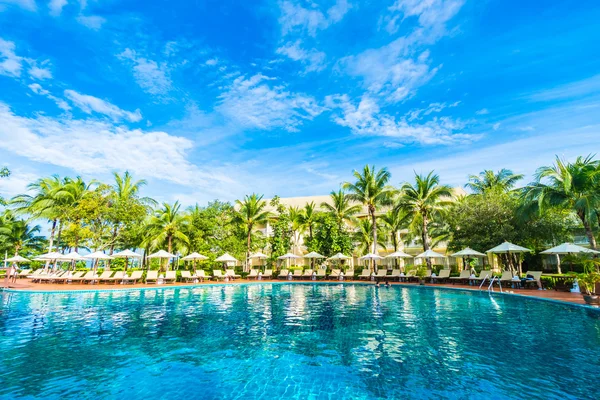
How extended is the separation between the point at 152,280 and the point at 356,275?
16045 millimetres

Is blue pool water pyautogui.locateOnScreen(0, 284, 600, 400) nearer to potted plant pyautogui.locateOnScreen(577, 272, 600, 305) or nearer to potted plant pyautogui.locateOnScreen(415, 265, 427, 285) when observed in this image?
potted plant pyautogui.locateOnScreen(577, 272, 600, 305)

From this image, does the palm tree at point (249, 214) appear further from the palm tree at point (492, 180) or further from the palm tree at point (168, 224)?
the palm tree at point (492, 180)

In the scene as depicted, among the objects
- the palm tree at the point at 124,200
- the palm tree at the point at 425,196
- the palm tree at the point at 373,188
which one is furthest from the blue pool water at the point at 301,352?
the palm tree at the point at 373,188

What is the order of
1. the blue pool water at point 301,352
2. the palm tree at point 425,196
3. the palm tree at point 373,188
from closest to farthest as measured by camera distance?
the blue pool water at point 301,352
the palm tree at point 425,196
the palm tree at point 373,188

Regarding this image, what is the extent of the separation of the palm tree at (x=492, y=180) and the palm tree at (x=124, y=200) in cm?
3113

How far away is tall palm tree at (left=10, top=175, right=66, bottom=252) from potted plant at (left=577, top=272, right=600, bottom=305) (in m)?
33.2

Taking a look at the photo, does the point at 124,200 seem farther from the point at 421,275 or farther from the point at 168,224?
the point at 421,275

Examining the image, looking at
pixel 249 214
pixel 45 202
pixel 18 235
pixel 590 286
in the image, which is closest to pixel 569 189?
pixel 590 286

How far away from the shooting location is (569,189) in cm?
1634

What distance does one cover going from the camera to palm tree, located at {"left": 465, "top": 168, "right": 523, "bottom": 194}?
28953 mm

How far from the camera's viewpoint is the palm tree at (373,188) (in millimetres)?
25984

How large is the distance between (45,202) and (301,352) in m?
28.4

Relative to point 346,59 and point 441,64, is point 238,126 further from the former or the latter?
point 441,64

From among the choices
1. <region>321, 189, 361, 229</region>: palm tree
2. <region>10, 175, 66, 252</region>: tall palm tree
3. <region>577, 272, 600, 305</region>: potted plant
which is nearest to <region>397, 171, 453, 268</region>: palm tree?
<region>321, 189, 361, 229</region>: palm tree
